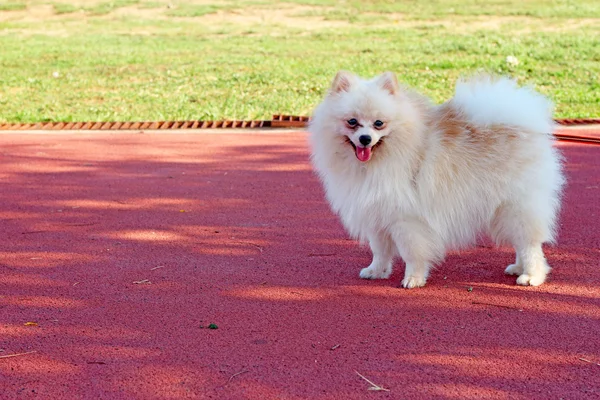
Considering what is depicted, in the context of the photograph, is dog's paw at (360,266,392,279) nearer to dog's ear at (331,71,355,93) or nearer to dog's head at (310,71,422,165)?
dog's head at (310,71,422,165)

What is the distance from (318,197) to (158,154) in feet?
9.72

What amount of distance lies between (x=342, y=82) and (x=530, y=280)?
1688mm

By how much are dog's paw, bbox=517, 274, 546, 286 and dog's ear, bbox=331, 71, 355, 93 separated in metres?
1.60

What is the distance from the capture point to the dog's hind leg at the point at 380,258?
5473 mm

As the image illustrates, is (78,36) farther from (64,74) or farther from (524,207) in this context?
(524,207)

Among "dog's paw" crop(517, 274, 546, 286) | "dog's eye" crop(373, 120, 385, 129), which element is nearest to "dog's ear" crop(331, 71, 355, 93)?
"dog's eye" crop(373, 120, 385, 129)

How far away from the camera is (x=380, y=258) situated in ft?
18.2

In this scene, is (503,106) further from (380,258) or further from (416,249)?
(380,258)

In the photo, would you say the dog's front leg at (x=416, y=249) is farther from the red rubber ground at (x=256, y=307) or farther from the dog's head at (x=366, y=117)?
the dog's head at (x=366, y=117)

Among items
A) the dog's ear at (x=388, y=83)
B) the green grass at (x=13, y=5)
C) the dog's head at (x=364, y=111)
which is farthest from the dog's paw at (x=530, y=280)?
the green grass at (x=13, y=5)

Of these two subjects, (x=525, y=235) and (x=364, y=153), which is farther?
(x=525, y=235)

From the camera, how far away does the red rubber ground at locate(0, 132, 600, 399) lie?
3.89 metres

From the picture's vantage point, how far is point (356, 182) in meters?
5.22

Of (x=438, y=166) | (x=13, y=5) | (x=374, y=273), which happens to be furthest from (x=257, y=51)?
(x=438, y=166)
